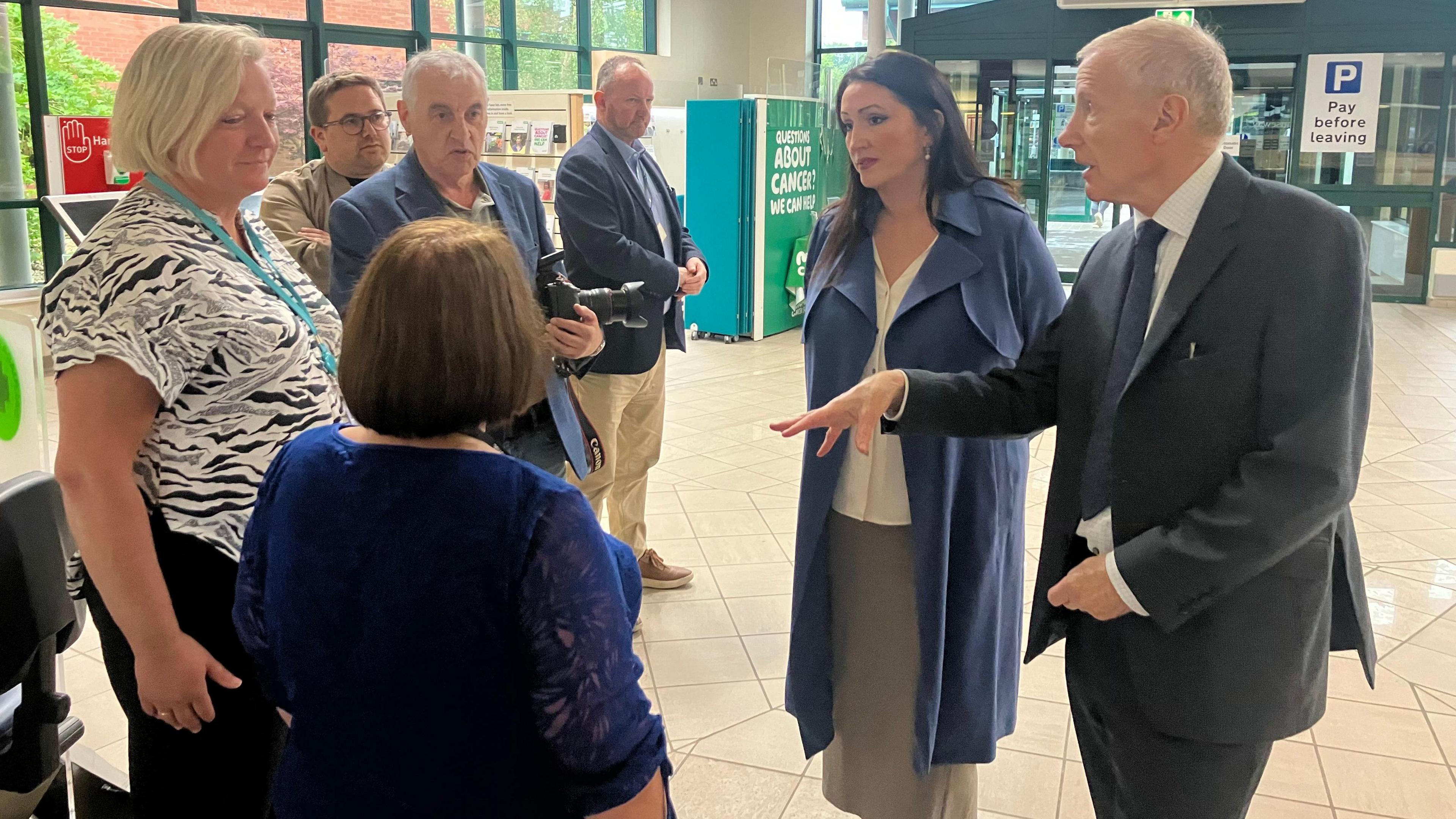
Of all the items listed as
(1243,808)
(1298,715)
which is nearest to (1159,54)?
(1298,715)

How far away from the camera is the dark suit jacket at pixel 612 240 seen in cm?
352

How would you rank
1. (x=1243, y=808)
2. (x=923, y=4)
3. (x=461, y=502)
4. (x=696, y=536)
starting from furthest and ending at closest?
1. (x=923, y=4)
2. (x=696, y=536)
3. (x=1243, y=808)
4. (x=461, y=502)

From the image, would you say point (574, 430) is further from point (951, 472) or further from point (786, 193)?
point (786, 193)

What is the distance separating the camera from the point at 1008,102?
37.9 feet

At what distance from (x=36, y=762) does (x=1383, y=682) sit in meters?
3.38

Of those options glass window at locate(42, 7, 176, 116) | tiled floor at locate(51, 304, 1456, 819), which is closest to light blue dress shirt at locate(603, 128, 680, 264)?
tiled floor at locate(51, 304, 1456, 819)

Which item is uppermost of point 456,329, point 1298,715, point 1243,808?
point 456,329

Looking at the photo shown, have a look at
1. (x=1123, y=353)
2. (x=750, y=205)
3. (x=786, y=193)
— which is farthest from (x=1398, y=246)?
(x=1123, y=353)

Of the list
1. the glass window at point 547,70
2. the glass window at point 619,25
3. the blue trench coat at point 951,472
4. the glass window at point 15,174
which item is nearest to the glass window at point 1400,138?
the glass window at point 619,25

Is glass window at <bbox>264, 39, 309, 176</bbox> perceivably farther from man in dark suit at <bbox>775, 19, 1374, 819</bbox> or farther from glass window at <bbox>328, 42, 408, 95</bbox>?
man in dark suit at <bbox>775, 19, 1374, 819</bbox>

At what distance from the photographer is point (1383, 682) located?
3201 millimetres

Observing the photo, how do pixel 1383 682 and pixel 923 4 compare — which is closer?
pixel 1383 682

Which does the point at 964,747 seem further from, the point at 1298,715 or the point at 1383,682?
the point at 1383,682

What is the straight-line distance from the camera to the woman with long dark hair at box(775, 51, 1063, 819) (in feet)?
6.41
